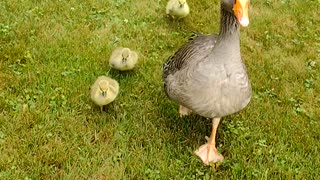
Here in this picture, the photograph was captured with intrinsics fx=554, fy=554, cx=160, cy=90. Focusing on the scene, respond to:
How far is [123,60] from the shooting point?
5.24 metres

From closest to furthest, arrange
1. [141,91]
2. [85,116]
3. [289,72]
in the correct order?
[85,116] → [141,91] → [289,72]

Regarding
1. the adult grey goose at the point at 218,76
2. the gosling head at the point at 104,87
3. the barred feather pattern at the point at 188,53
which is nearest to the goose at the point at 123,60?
the gosling head at the point at 104,87

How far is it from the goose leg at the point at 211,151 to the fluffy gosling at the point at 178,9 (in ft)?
7.14

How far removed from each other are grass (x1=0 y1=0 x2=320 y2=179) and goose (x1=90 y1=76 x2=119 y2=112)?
15cm

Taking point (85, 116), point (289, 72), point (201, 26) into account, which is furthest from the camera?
point (201, 26)

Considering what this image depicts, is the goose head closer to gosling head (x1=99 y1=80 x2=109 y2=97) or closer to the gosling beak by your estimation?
the gosling beak

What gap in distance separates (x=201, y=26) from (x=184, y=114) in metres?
1.87

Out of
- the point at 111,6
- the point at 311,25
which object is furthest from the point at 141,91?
the point at 311,25

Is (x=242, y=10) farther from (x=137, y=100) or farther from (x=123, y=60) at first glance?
(x=123, y=60)

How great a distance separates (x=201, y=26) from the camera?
6422 mm

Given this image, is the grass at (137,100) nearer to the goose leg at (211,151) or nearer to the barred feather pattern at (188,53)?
the goose leg at (211,151)

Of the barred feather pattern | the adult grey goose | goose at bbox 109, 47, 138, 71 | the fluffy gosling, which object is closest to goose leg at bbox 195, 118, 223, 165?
the adult grey goose

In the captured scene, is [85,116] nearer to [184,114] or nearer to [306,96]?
[184,114]

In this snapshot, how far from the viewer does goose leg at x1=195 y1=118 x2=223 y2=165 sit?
4352 mm
